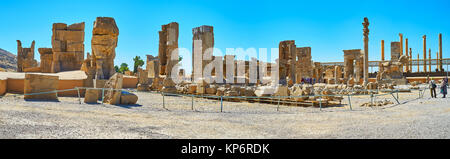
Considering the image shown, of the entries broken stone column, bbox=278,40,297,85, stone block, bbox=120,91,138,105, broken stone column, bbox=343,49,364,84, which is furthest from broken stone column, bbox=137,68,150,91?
broken stone column, bbox=343,49,364,84

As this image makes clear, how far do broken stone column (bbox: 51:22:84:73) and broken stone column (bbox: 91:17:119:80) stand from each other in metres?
7.03

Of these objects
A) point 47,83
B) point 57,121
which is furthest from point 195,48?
point 57,121

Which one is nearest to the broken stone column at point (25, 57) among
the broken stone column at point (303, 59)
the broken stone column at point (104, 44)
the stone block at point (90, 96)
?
the broken stone column at point (104, 44)

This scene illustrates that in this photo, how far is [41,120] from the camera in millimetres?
5156

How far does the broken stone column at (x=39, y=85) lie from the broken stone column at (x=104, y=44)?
185 centimetres

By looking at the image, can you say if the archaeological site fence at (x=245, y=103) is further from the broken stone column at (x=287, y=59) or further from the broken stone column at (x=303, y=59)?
the broken stone column at (x=303, y=59)

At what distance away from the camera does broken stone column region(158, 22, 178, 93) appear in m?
14.7

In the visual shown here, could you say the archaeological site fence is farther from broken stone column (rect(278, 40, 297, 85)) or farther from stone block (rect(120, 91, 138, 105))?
broken stone column (rect(278, 40, 297, 85))

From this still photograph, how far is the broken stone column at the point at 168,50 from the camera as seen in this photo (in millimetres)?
14656

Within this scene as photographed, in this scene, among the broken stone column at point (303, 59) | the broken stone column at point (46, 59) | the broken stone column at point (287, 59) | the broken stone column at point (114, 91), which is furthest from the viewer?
the broken stone column at point (303, 59)

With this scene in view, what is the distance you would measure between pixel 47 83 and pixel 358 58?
2829cm

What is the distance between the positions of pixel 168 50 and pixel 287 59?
8.65 meters
